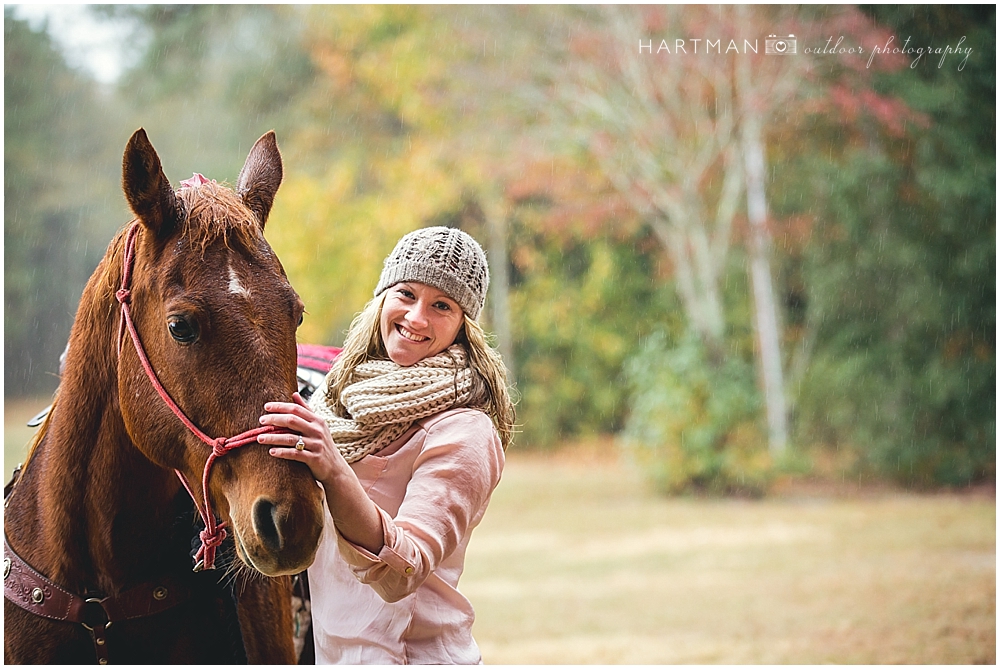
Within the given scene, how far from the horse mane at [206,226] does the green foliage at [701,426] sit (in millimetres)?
8786

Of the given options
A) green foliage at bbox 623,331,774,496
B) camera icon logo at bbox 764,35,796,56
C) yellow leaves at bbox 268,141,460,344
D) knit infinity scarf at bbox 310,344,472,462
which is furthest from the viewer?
yellow leaves at bbox 268,141,460,344

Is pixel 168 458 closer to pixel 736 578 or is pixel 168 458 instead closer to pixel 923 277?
pixel 736 578

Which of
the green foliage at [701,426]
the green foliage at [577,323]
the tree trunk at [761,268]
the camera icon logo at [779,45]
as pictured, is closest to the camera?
the green foliage at [701,426]

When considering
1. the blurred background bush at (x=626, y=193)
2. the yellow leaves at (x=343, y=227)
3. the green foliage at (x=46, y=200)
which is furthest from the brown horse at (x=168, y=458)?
the green foliage at (x=46, y=200)

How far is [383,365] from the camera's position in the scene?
1863mm

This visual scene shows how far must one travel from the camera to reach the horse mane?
1.67m

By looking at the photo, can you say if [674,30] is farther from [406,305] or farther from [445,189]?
[406,305]

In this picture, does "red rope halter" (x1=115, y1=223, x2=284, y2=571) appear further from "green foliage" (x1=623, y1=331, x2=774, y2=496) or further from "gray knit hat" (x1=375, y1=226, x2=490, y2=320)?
Answer: "green foliage" (x1=623, y1=331, x2=774, y2=496)

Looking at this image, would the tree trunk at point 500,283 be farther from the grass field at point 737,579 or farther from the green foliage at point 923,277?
the green foliage at point 923,277

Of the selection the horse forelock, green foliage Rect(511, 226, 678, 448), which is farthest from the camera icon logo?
the horse forelock

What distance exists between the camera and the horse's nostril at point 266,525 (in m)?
1.45

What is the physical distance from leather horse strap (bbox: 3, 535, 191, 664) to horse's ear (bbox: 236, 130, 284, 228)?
0.82 metres

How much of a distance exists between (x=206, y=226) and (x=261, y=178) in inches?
11.7

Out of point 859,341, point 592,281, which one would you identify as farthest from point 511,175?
point 859,341
